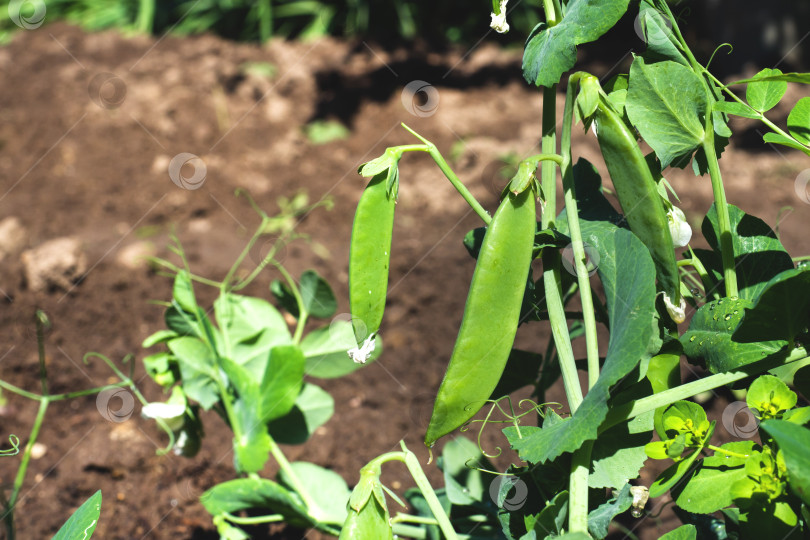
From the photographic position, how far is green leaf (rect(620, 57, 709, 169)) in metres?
0.66

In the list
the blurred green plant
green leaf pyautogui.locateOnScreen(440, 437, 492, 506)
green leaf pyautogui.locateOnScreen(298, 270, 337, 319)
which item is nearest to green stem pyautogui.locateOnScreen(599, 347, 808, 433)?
green leaf pyautogui.locateOnScreen(440, 437, 492, 506)

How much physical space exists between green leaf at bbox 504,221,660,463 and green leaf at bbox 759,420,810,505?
11 centimetres

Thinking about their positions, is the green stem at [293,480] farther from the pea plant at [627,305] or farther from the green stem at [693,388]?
the green stem at [693,388]

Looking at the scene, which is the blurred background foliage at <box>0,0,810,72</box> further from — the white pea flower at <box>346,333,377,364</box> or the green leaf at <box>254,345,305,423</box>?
the white pea flower at <box>346,333,377,364</box>

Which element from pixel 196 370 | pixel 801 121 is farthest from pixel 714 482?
pixel 196 370

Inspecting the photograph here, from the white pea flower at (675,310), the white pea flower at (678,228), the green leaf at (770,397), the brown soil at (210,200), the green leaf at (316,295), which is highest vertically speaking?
the white pea flower at (678,228)

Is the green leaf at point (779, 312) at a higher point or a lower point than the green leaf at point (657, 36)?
lower

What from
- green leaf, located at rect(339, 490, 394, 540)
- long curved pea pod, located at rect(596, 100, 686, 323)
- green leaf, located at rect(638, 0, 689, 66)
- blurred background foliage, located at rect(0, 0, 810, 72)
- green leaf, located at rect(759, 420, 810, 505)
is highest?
green leaf, located at rect(638, 0, 689, 66)

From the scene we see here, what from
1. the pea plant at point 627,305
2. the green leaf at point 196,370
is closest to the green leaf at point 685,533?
the pea plant at point 627,305

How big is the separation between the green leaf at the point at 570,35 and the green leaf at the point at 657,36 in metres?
0.04

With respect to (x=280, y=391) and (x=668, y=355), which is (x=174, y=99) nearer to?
(x=280, y=391)

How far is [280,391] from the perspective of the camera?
0.98 meters

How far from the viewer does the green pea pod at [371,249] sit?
0.69 m

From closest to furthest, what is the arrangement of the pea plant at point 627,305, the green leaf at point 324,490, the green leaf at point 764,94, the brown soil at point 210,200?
the pea plant at point 627,305
the green leaf at point 764,94
the green leaf at point 324,490
the brown soil at point 210,200
